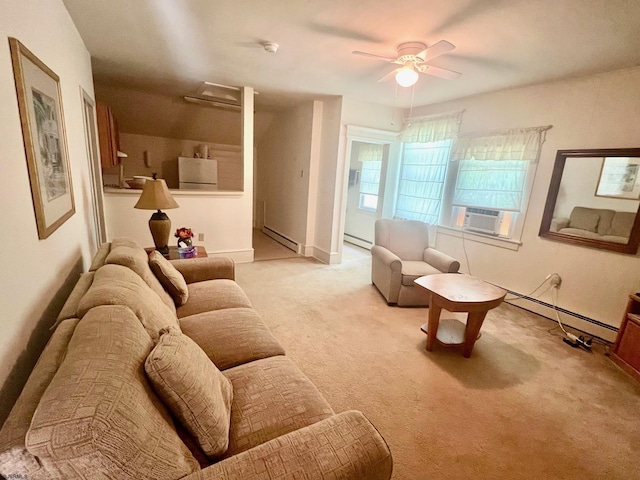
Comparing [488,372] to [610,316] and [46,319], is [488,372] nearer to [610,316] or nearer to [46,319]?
[610,316]

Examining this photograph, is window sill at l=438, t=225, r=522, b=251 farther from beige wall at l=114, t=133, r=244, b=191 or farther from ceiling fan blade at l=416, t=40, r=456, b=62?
beige wall at l=114, t=133, r=244, b=191

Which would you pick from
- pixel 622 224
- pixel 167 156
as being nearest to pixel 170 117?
pixel 167 156

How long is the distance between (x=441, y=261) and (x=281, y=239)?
3101mm

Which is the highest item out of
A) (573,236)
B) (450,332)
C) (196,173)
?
(196,173)

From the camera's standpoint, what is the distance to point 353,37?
2.19 m

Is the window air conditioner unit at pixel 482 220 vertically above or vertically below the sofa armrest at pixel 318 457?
above

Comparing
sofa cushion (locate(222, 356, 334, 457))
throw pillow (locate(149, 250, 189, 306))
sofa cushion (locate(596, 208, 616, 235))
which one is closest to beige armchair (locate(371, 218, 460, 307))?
sofa cushion (locate(596, 208, 616, 235))

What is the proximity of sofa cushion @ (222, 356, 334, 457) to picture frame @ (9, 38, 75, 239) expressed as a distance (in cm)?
110

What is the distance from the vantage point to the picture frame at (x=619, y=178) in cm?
241

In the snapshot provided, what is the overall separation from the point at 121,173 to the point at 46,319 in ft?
15.0

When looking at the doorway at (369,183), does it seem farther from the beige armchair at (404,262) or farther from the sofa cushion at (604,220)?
the sofa cushion at (604,220)

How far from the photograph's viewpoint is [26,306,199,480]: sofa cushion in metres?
0.60

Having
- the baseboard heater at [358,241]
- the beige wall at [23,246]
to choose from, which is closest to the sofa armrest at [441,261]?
the baseboard heater at [358,241]

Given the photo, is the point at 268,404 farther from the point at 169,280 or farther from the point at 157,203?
the point at 157,203
